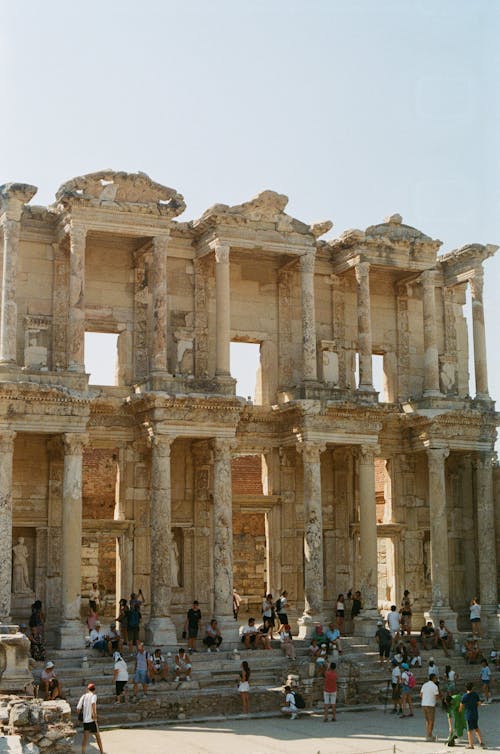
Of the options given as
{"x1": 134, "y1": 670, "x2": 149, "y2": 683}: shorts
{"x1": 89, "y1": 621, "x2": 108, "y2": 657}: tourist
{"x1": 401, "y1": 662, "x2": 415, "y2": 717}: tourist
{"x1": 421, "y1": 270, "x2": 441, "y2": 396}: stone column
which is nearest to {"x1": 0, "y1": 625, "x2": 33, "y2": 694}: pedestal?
{"x1": 134, "y1": 670, "x2": 149, "y2": 683}: shorts

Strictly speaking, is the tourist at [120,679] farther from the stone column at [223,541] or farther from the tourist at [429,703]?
the tourist at [429,703]

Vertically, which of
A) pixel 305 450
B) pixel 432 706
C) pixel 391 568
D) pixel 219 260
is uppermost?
pixel 219 260

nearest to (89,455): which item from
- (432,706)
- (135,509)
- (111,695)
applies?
(135,509)

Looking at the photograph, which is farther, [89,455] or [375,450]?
[89,455]

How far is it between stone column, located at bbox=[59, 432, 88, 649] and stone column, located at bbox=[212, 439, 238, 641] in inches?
131

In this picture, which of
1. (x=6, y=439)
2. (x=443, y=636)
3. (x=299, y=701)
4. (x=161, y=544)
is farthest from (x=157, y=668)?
(x=443, y=636)

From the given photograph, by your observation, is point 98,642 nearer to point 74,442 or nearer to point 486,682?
point 74,442

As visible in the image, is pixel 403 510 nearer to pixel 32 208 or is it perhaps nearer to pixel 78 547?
pixel 78 547

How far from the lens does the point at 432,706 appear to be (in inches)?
794

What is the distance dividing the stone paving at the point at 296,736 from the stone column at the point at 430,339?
9.70 m

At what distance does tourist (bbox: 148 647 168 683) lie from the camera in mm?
23473

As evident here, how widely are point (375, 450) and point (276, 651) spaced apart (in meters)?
5.87

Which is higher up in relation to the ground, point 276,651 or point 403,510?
point 403,510

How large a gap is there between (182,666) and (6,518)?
4.95m
